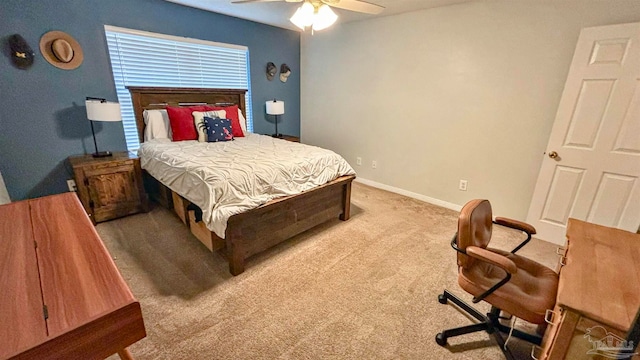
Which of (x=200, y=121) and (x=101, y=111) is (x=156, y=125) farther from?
(x=101, y=111)

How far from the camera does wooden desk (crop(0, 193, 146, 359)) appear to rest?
0.65 meters

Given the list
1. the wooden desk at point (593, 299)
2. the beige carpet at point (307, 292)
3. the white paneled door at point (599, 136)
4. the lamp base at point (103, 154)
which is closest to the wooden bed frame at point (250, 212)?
the beige carpet at point (307, 292)

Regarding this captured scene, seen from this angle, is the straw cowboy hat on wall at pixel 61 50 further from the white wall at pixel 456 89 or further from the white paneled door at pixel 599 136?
the white paneled door at pixel 599 136

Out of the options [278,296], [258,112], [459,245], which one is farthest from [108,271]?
[258,112]

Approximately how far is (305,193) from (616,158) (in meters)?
2.66

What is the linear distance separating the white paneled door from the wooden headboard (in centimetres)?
380

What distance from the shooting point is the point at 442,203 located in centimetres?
351

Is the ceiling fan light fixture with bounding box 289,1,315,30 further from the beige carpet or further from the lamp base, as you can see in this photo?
the lamp base

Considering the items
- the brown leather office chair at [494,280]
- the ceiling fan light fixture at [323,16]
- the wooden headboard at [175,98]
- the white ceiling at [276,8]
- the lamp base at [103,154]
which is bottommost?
the brown leather office chair at [494,280]

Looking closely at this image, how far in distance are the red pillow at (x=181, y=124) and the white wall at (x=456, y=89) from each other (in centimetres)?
221

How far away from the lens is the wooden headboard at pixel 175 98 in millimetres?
3156

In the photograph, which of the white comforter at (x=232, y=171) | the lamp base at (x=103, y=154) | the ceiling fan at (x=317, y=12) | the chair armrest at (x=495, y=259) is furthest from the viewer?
the lamp base at (x=103, y=154)

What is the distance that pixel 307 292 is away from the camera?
1.94 m

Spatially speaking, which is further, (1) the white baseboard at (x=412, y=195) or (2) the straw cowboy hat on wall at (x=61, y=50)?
(1) the white baseboard at (x=412, y=195)
